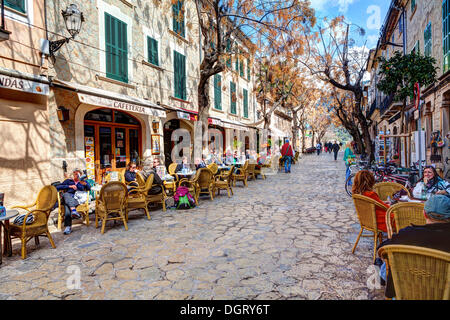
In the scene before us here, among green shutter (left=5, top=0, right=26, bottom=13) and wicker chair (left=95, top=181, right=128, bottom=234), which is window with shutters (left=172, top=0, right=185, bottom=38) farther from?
wicker chair (left=95, top=181, right=128, bottom=234)

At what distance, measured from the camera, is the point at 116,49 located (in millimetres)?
10078

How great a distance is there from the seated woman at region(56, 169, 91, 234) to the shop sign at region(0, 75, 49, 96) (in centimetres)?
229

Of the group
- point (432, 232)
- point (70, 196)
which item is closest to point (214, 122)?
point (70, 196)

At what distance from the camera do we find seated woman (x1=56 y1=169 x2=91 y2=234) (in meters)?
5.45

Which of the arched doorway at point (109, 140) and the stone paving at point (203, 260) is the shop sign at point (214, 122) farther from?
the stone paving at point (203, 260)

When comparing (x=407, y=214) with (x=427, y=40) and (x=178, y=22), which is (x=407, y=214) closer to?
(x=427, y=40)

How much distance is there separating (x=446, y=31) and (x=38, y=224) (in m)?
12.4

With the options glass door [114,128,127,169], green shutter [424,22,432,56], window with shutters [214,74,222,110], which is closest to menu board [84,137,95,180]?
glass door [114,128,127,169]

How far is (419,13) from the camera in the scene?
12.3 metres

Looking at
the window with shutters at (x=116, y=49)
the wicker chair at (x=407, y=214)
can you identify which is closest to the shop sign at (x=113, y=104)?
the window with shutters at (x=116, y=49)

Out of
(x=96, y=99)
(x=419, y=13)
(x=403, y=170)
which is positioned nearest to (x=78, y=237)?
(x=96, y=99)

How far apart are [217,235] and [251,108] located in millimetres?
21199

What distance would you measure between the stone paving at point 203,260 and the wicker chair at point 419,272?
3.50 ft
